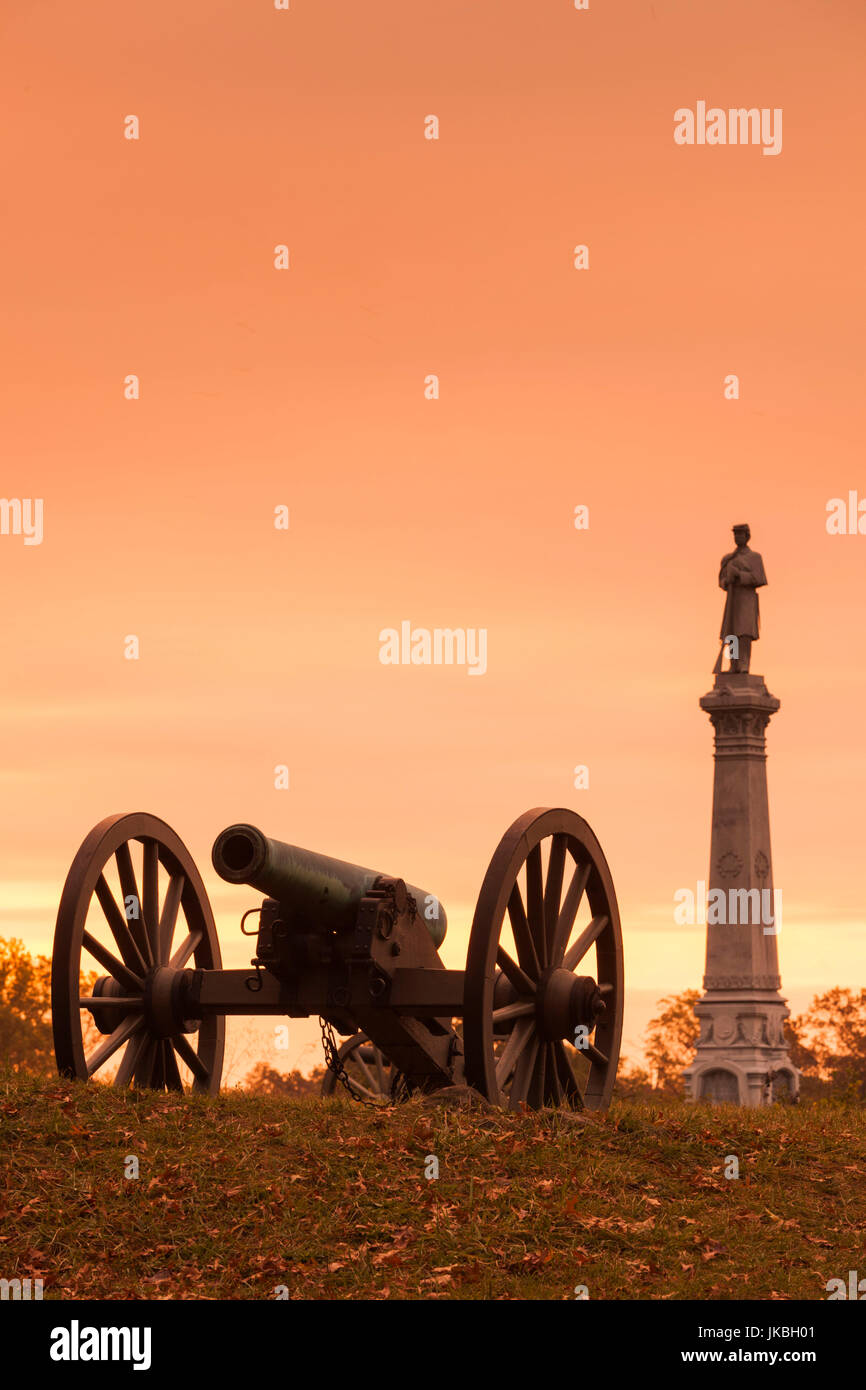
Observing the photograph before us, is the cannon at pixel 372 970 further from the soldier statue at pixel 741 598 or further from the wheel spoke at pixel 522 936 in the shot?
the soldier statue at pixel 741 598

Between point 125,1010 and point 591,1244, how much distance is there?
4.24 meters

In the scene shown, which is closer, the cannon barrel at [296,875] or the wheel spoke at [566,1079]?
the cannon barrel at [296,875]

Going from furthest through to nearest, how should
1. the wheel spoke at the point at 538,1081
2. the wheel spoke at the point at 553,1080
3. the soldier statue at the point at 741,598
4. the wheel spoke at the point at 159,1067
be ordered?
the soldier statue at the point at 741,598 → the wheel spoke at the point at 159,1067 → the wheel spoke at the point at 553,1080 → the wheel spoke at the point at 538,1081

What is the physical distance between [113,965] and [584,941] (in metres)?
3.11

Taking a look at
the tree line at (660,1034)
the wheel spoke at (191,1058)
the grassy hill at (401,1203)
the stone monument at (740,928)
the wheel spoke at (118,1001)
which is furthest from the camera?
the tree line at (660,1034)

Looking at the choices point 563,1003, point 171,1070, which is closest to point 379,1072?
point 171,1070

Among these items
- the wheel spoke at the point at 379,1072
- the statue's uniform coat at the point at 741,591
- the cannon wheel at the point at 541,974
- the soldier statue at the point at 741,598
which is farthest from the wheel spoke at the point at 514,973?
the statue's uniform coat at the point at 741,591

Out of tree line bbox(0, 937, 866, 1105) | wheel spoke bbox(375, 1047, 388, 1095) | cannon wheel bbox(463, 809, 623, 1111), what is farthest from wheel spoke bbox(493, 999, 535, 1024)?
tree line bbox(0, 937, 866, 1105)

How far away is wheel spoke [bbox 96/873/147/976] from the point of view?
507 inches

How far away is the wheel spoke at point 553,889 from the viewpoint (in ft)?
41.9

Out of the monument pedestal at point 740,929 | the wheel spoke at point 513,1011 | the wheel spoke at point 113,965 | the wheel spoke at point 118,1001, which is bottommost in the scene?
the wheel spoke at point 513,1011

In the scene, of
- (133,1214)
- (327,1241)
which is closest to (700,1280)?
(327,1241)

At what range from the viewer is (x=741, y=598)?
28.1m

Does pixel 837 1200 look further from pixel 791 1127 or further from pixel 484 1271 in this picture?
pixel 484 1271
